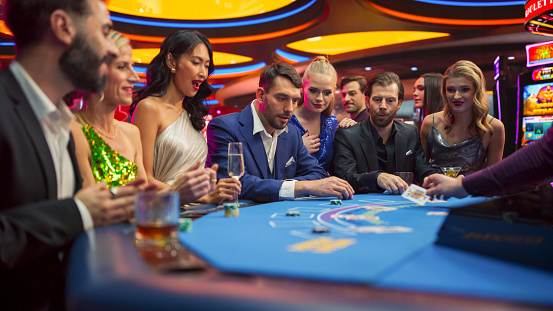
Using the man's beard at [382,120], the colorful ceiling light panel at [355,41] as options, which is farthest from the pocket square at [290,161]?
the colorful ceiling light panel at [355,41]

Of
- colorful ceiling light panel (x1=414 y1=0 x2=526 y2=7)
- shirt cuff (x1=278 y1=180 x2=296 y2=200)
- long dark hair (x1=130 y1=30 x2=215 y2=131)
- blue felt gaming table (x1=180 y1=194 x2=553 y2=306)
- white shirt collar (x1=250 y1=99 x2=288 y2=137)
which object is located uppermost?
colorful ceiling light panel (x1=414 y1=0 x2=526 y2=7)

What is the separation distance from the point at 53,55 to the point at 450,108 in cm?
328

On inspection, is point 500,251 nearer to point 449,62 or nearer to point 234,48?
point 234,48

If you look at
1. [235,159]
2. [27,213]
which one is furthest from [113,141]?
[27,213]

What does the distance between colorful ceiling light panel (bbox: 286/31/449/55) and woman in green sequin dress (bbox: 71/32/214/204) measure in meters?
9.33

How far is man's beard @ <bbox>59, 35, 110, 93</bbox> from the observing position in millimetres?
1531

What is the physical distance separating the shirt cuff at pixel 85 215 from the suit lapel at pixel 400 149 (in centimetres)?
263

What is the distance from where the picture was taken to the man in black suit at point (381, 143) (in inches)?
139

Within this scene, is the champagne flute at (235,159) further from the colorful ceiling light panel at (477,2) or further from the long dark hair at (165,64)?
the colorful ceiling light panel at (477,2)

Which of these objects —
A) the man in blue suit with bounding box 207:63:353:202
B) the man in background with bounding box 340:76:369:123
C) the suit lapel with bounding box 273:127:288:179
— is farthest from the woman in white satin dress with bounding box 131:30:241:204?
the man in background with bounding box 340:76:369:123

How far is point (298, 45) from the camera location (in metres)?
12.2

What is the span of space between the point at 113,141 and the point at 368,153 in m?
1.99

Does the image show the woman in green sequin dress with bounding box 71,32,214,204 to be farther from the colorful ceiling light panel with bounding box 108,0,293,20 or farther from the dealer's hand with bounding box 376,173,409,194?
the colorful ceiling light panel with bounding box 108,0,293,20

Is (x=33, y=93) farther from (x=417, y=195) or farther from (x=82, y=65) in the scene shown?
(x=417, y=195)
